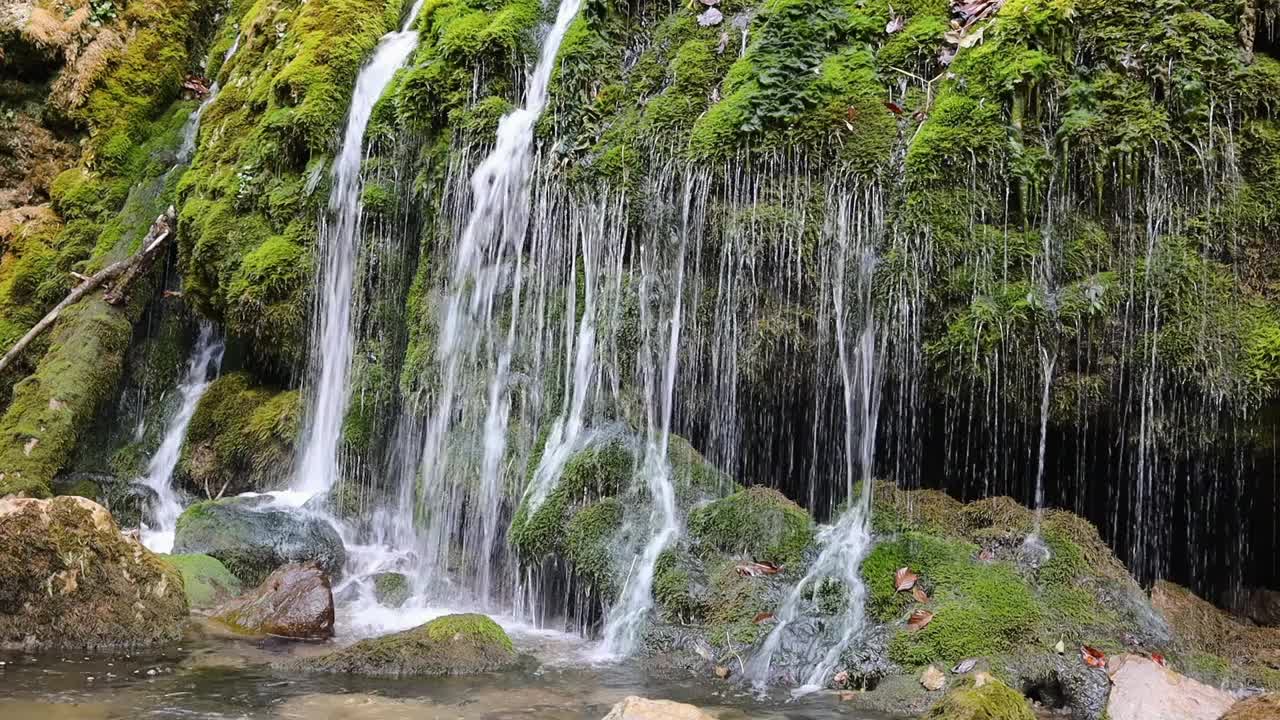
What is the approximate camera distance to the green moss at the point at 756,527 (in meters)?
6.94

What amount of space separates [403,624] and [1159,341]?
5.63 metres

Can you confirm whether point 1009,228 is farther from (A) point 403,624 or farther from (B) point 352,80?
(B) point 352,80

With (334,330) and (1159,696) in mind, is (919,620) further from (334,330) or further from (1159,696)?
(334,330)

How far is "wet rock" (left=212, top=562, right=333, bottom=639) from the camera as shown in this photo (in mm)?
6793

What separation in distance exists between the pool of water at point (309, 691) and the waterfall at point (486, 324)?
238 centimetres

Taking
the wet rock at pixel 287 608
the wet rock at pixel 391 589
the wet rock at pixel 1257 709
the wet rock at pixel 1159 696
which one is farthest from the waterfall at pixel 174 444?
the wet rock at pixel 1257 709

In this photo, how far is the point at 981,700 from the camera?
4434 mm

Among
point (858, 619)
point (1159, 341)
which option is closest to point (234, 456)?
point (858, 619)

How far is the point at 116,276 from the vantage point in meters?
12.0

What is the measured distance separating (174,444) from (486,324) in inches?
188

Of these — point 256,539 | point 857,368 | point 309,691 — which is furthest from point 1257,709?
point 256,539

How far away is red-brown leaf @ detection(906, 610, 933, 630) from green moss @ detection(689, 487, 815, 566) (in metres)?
0.94

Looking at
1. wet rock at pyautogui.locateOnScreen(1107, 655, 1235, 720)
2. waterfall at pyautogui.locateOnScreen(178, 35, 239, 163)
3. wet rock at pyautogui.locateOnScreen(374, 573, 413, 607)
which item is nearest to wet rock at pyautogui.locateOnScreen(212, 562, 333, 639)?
wet rock at pyautogui.locateOnScreen(374, 573, 413, 607)

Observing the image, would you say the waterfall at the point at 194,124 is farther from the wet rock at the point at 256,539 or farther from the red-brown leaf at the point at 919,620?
the red-brown leaf at the point at 919,620
